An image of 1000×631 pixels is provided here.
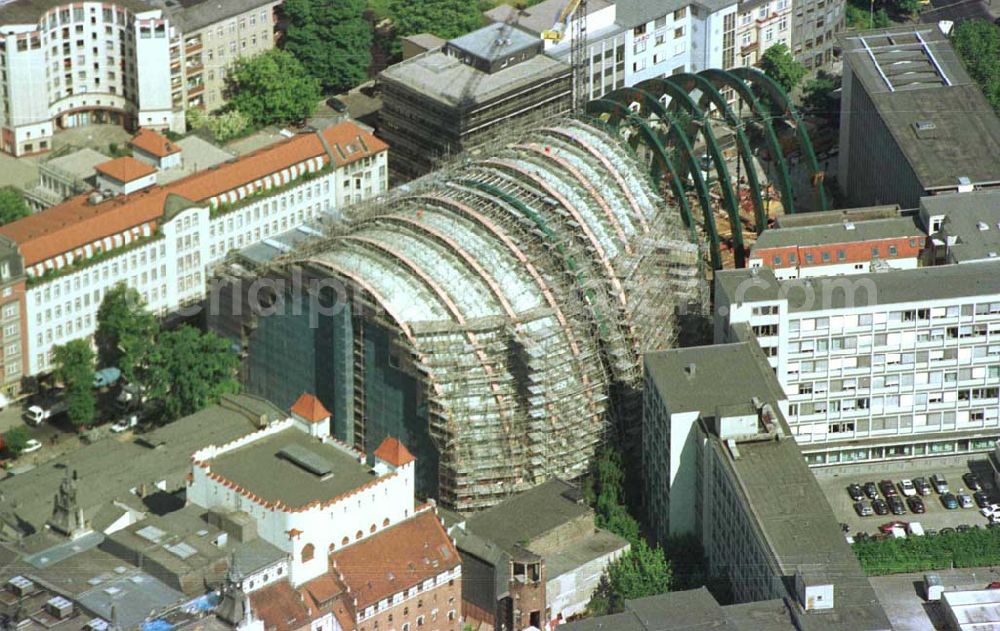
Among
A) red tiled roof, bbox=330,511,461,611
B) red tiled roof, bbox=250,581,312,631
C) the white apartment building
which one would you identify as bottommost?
red tiled roof, bbox=250,581,312,631

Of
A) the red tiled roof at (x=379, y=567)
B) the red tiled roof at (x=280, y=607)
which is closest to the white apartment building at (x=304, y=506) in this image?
the red tiled roof at (x=379, y=567)

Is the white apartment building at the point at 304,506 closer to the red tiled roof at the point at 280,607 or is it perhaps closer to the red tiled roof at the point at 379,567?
the red tiled roof at the point at 379,567

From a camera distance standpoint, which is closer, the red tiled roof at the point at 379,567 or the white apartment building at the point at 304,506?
the white apartment building at the point at 304,506

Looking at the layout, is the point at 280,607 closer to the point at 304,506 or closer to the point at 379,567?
the point at 304,506

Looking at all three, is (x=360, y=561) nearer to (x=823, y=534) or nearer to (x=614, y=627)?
(x=614, y=627)

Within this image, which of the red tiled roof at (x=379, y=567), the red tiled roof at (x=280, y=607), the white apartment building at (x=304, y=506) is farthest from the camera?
the red tiled roof at (x=379, y=567)

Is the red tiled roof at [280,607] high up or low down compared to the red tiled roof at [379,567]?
down

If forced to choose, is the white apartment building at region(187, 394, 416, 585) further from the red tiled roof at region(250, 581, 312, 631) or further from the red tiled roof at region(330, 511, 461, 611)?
the red tiled roof at region(250, 581, 312, 631)

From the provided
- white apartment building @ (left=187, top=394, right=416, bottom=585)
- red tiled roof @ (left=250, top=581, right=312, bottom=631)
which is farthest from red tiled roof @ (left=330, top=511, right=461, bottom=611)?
red tiled roof @ (left=250, top=581, right=312, bottom=631)
